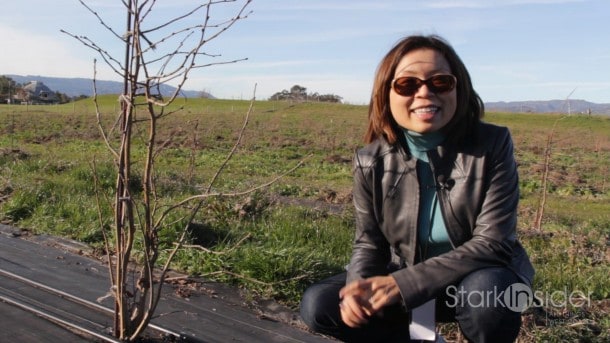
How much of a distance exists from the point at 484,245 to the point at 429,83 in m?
0.61

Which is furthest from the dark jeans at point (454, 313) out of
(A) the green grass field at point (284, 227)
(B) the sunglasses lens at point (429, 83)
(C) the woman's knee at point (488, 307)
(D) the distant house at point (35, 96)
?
(D) the distant house at point (35, 96)

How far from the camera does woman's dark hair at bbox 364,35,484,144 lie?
2.29m

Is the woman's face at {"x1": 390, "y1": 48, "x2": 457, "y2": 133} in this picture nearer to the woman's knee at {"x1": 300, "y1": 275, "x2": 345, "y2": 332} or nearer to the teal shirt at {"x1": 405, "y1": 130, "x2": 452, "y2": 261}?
the teal shirt at {"x1": 405, "y1": 130, "x2": 452, "y2": 261}

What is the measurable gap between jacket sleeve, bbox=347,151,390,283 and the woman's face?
0.26m

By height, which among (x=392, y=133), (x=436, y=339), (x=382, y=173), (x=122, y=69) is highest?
(x=122, y=69)

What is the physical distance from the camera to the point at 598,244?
5305 millimetres

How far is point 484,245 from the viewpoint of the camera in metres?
2.13

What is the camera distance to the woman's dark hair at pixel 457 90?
229 centimetres

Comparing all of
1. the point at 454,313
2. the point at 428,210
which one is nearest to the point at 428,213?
the point at 428,210

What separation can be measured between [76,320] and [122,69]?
4.30 feet

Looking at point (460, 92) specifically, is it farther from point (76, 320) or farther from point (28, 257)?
point (28, 257)

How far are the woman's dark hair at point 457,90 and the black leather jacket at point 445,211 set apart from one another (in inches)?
1.8

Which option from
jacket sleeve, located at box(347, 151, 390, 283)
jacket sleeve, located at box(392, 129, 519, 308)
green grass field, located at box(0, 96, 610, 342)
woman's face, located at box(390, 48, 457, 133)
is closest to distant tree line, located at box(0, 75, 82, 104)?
green grass field, located at box(0, 96, 610, 342)

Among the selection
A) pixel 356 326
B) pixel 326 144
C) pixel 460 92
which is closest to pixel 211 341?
pixel 356 326
